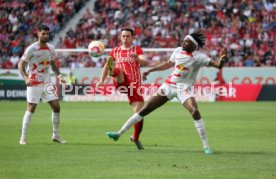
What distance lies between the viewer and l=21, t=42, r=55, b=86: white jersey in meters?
16.1

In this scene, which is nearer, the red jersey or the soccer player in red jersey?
the soccer player in red jersey

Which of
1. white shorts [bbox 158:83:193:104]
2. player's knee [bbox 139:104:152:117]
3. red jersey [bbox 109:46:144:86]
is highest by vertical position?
red jersey [bbox 109:46:144:86]

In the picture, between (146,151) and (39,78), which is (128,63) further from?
(39,78)

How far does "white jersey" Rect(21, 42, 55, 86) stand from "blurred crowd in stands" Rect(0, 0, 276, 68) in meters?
22.8

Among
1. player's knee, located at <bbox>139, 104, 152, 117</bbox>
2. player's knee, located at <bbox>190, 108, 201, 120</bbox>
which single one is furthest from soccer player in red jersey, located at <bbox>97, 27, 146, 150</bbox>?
player's knee, located at <bbox>190, 108, 201, 120</bbox>

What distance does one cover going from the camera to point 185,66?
551 inches

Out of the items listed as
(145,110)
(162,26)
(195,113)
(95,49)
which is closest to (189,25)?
(162,26)

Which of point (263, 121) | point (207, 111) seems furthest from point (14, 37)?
point (263, 121)

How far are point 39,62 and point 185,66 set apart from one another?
3.82 m

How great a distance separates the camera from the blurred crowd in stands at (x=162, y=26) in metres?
40.4

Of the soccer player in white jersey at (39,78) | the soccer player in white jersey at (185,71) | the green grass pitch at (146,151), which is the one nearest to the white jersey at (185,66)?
the soccer player in white jersey at (185,71)

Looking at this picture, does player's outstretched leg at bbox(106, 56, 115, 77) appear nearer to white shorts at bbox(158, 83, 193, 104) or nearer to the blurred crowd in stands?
white shorts at bbox(158, 83, 193, 104)

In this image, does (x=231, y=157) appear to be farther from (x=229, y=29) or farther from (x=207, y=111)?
(x=229, y=29)

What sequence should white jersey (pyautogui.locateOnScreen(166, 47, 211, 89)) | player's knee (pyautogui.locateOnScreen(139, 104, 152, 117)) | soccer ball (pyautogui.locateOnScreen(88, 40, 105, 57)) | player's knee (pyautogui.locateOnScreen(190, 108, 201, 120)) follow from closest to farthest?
player's knee (pyautogui.locateOnScreen(190, 108, 201, 120))
white jersey (pyautogui.locateOnScreen(166, 47, 211, 89))
player's knee (pyautogui.locateOnScreen(139, 104, 152, 117))
soccer ball (pyautogui.locateOnScreen(88, 40, 105, 57))
